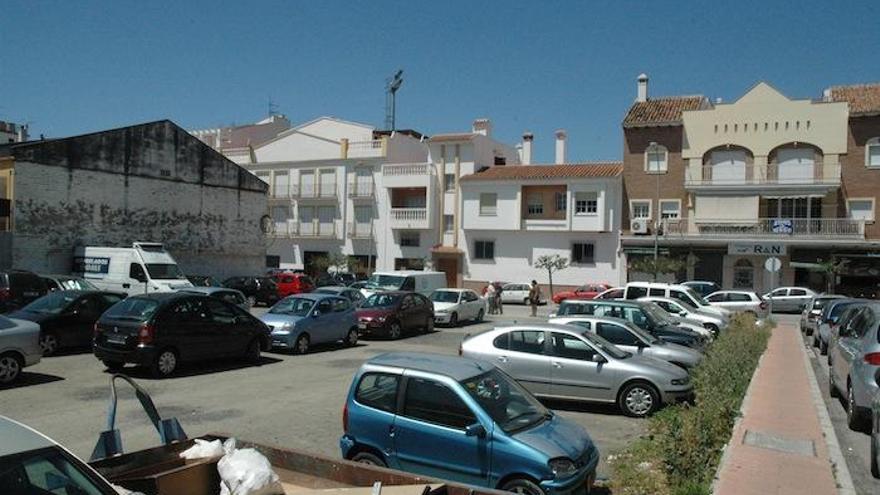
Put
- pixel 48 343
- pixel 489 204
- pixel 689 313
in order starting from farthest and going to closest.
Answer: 1. pixel 489 204
2. pixel 689 313
3. pixel 48 343

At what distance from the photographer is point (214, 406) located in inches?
458

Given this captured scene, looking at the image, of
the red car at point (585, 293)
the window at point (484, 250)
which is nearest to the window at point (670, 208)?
the red car at point (585, 293)

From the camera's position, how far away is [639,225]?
47.6 metres

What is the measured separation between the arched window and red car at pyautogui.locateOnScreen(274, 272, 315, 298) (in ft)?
89.8

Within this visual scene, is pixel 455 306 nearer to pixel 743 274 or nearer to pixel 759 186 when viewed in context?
pixel 743 274

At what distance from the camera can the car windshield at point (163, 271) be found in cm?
2762

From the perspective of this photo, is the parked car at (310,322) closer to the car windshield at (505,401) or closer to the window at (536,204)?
the car windshield at (505,401)

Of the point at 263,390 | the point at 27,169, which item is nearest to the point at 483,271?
the point at 27,169

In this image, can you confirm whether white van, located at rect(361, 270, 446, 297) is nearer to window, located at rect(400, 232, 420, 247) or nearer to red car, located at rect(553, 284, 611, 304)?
red car, located at rect(553, 284, 611, 304)

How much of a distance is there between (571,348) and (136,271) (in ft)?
69.4

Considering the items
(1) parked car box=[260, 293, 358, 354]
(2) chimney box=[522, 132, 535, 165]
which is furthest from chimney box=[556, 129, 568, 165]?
(1) parked car box=[260, 293, 358, 354]

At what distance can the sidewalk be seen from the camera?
6871mm

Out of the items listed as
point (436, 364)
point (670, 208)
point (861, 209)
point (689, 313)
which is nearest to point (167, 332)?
point (436, 364)

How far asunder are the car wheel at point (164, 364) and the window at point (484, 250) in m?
39.0
